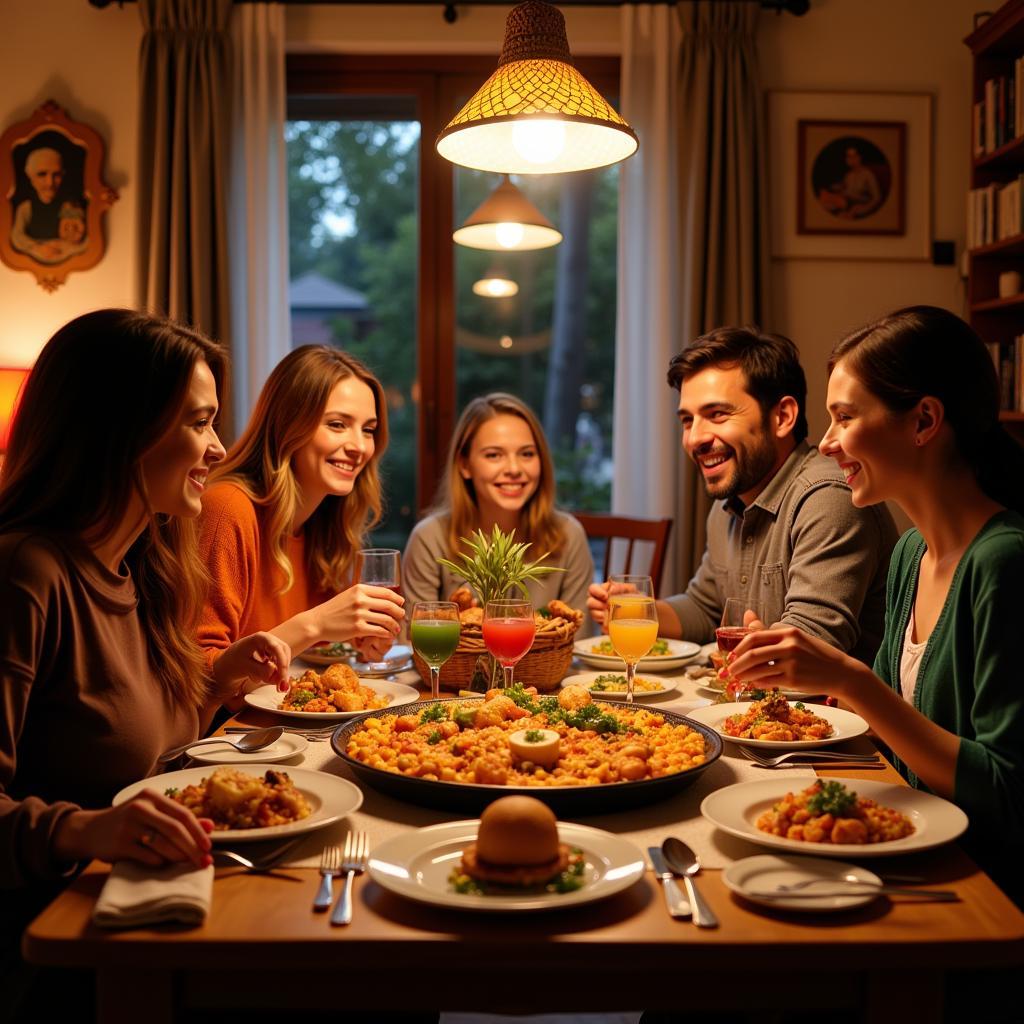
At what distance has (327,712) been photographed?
6.18ft

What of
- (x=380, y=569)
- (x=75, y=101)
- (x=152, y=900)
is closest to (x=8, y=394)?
(x=75, y=101)

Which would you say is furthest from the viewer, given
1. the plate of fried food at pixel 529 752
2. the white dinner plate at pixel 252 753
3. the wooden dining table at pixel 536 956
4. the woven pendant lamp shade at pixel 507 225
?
the woven pendant lamp shade at pixel 507 225

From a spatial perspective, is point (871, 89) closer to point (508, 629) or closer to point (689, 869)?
point (508, 629)

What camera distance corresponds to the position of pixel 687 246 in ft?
14.7

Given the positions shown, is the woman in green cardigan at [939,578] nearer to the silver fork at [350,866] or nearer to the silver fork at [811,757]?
the silver fork at [811,757]

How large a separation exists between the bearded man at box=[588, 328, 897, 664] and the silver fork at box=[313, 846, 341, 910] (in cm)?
125

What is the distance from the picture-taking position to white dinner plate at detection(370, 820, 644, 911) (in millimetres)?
1110

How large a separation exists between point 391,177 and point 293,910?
163 inches

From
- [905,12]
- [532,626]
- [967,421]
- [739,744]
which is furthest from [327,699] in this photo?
[905,12]

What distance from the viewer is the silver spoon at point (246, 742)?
1.65 metres

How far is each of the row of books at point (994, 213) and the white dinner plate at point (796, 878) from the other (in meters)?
3.47

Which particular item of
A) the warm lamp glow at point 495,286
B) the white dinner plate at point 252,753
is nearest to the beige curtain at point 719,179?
the warm lamp glow at point 495,286

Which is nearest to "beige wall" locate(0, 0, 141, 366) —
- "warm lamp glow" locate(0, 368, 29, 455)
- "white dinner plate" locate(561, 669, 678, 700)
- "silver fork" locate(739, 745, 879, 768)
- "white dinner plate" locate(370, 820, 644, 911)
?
"warm lamp glow" locate(0, 368, 29, 455)

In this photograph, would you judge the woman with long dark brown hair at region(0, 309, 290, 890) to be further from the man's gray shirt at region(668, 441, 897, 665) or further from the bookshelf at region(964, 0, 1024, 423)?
the bookshelf at region(964, 0, 1024, 423)
